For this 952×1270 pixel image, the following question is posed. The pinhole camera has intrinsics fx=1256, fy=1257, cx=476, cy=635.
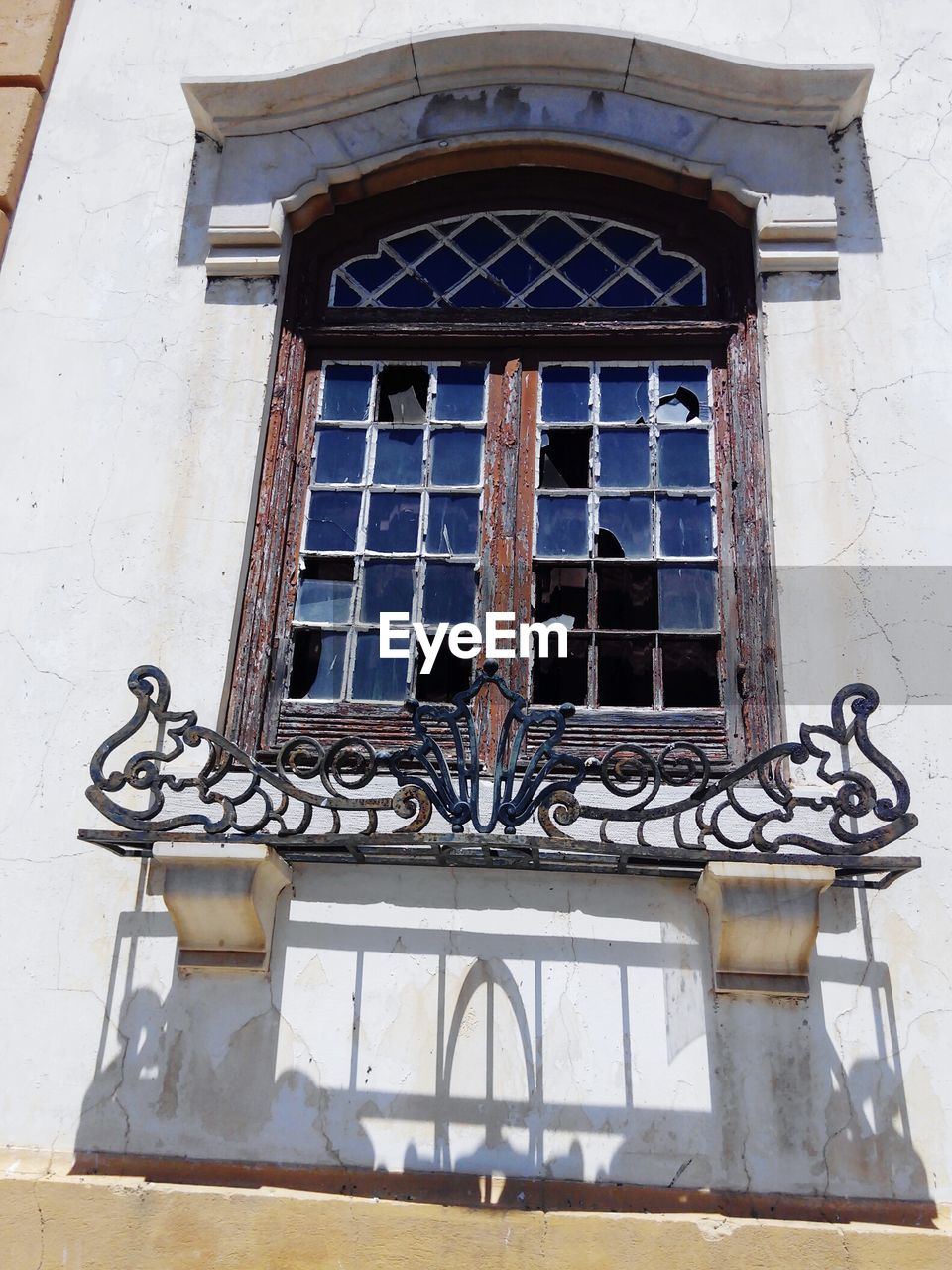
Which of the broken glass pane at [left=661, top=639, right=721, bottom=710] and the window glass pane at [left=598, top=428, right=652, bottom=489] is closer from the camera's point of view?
the broken glass pane at [left=661, top=639, right=721, bottom=710]

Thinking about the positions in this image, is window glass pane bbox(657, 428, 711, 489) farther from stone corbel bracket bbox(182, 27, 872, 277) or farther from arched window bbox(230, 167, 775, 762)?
stone corbel bracket bbox(182, 27, 872, 277)

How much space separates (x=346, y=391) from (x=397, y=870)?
2.00m

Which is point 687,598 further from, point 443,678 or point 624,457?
point 443,678

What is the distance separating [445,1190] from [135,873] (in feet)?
4.51

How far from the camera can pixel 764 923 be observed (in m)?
3.60

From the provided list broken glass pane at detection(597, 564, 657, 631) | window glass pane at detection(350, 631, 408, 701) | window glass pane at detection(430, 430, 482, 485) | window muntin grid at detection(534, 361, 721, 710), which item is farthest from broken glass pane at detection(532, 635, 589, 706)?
window glass pane at detection(430, 430, 482, 485)

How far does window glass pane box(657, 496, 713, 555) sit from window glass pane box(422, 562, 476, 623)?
72 cm

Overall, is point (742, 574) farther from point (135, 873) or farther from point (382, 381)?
point (135, 873)

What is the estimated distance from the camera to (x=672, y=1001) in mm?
3697

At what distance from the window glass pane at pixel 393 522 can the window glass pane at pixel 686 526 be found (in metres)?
0.91

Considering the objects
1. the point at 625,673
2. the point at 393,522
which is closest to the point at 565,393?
the point at 393,522

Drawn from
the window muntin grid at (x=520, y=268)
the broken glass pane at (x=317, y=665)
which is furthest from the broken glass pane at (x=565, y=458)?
the broken glass pane at (x=317, y=665)

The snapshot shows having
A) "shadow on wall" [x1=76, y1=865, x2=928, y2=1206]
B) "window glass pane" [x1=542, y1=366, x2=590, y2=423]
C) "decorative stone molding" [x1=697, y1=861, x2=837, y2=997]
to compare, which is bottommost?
"shadow on wall" [x1=76, y1=865, x2=928, y2=1206]

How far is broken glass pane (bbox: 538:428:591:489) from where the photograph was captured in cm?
471
